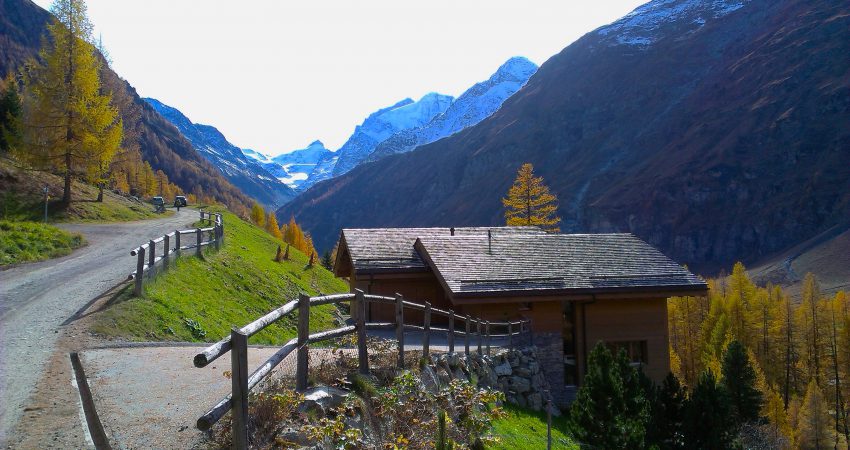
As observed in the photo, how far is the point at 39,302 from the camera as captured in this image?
1392 cm

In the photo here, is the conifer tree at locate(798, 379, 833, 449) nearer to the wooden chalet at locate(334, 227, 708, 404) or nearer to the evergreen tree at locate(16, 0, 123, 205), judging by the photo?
the wooden chalet at locate(334, 227, 708, 404)

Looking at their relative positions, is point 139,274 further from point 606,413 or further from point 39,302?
point 606,413

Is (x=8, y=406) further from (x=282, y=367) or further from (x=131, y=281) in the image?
(x=131, y=281)

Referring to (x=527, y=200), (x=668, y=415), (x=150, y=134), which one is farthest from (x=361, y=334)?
(x=150, y=134)

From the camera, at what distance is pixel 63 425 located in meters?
7.09

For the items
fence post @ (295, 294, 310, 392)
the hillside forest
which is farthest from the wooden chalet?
the hillside forest

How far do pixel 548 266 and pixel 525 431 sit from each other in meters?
8.78

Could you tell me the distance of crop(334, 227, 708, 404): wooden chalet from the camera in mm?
20469

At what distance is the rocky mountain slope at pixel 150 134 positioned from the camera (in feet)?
441

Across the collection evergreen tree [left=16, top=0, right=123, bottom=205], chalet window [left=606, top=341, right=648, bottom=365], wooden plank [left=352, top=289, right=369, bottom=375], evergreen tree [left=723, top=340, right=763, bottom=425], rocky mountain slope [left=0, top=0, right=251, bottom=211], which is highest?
rocky mountain slope [left=0, top=0, right=251, bottom=211]

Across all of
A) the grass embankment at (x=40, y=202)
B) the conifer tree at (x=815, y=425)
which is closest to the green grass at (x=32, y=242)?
the grass embankment at (x=40, y=202)

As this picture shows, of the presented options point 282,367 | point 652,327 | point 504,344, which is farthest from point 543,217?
point 282,367

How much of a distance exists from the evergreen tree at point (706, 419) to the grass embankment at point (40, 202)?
91.7 ft

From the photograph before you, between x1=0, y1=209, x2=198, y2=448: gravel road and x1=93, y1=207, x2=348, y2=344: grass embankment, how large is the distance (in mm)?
1015
